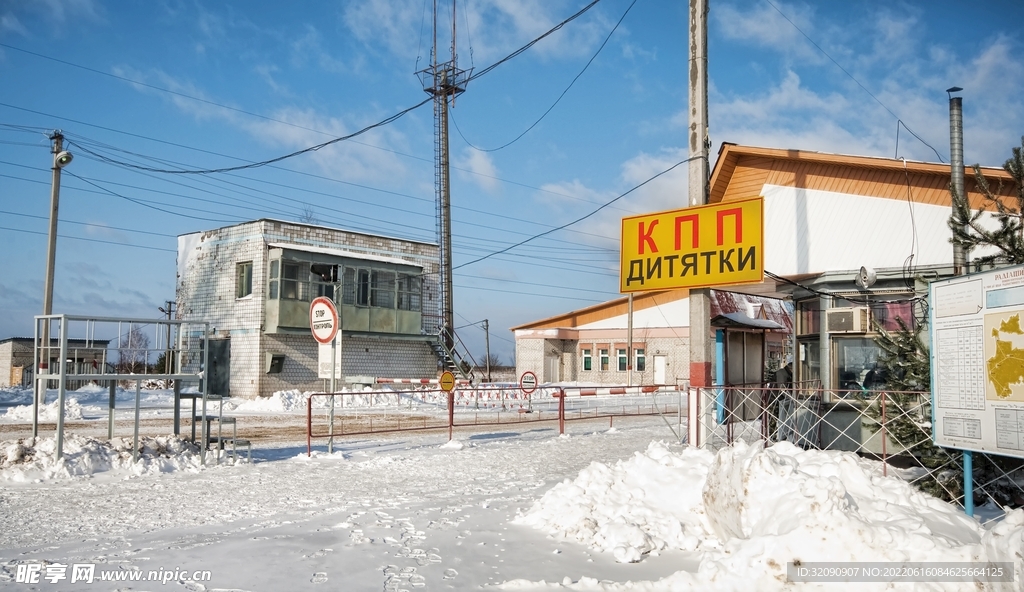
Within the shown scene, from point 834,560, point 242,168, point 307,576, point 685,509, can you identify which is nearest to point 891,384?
point 685,509

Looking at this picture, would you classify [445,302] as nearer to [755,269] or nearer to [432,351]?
[432,351]

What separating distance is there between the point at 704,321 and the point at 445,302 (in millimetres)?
26404

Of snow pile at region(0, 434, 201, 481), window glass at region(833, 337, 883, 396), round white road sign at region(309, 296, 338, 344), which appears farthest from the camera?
round white road sign at region(309, 296, 338, 344)

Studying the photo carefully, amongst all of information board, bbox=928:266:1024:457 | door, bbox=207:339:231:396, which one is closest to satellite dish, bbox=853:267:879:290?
information board, bbox=928:266:1024:457

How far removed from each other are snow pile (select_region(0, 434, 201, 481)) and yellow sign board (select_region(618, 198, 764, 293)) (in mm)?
7660

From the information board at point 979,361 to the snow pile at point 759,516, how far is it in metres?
0.84

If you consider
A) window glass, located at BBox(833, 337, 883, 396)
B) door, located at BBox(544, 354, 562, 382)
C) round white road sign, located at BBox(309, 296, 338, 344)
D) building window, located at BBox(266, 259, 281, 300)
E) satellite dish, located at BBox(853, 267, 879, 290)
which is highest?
building window, located at BBox(266, 259, 281, 300)

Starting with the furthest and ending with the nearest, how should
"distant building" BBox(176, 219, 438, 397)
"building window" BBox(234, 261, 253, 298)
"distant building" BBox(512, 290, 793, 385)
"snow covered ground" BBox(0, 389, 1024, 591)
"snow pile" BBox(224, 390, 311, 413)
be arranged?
"distant building" BBox(512, 290, 793, 385) → "building window" BBox(234, 261, 253, 298) → "distant building" BBox(176, 219, 438, 397) → "snow pile" BBox(224, 390, 311, 413) → "snow covered ground" BBox(0, 389, 1024, 591)

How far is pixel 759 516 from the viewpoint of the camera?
6.81 meters

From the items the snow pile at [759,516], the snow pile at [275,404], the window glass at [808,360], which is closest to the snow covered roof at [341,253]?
the snow pile at [275,404]

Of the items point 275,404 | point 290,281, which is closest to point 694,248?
point 275,404

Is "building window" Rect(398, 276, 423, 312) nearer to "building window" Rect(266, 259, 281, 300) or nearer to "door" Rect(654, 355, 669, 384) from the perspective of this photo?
"building window" Rect(266, 259, 281, 300)

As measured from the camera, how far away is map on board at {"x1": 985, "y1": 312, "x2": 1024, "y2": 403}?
7.08m

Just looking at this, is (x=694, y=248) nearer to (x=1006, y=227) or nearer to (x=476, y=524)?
(x=1006, y=227)
